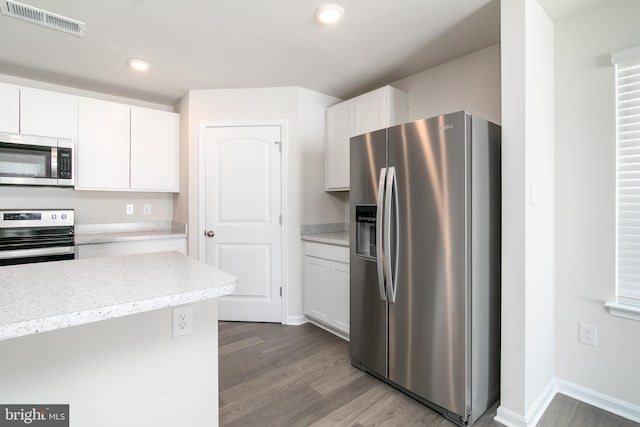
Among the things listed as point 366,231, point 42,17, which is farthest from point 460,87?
point 42,17

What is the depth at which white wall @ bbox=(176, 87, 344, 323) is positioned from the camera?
313 cm

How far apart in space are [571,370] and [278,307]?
7.68ft

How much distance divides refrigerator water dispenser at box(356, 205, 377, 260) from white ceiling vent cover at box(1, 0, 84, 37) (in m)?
2.25

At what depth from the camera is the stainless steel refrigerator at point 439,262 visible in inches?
64.9

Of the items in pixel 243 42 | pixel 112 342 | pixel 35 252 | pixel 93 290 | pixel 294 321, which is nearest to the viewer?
pixel 93 290

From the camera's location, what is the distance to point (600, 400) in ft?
5.97

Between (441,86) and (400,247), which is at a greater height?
(441,86)

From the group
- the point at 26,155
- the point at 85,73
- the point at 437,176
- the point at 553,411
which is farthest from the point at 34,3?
the point at 553,411

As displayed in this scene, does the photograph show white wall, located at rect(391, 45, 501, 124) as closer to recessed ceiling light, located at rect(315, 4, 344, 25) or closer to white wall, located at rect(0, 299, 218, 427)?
recessed ceiling light, located at rect(315, 4, 344, 25)

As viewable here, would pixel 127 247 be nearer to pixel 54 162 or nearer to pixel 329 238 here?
pixel 54 162

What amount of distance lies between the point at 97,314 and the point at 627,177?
2.58 meters

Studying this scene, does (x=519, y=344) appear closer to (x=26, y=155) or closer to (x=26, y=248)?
(x=26, y=248)

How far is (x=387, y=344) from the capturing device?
6.57 ft

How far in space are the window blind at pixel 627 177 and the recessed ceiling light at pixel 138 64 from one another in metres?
3.28
